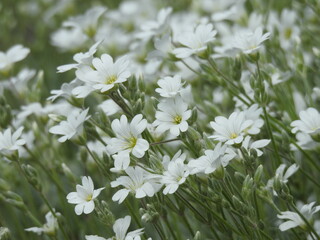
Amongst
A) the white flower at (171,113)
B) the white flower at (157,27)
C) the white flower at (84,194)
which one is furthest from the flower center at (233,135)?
the white flower at (157,27)

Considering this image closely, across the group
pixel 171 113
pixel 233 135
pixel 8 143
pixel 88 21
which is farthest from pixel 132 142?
pixel 88 21

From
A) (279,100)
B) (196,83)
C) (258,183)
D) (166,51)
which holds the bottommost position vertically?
(258,183)

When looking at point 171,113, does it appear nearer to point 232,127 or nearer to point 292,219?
point 232,127

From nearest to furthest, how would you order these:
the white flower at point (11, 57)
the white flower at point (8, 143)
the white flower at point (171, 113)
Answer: the white flower at point (171, 113) < the white flower at point (8, 143) < the white flower at point (11, 57)

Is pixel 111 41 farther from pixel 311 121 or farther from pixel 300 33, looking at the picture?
pixel 311 121

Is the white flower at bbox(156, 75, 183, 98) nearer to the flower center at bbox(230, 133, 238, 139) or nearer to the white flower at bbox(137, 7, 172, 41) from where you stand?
the flower center at bbox(230, 133, 238, 139)

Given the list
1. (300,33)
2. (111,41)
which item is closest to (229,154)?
(300,33)

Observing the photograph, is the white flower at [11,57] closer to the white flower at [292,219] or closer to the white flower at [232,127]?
the white flower at [232,127]
